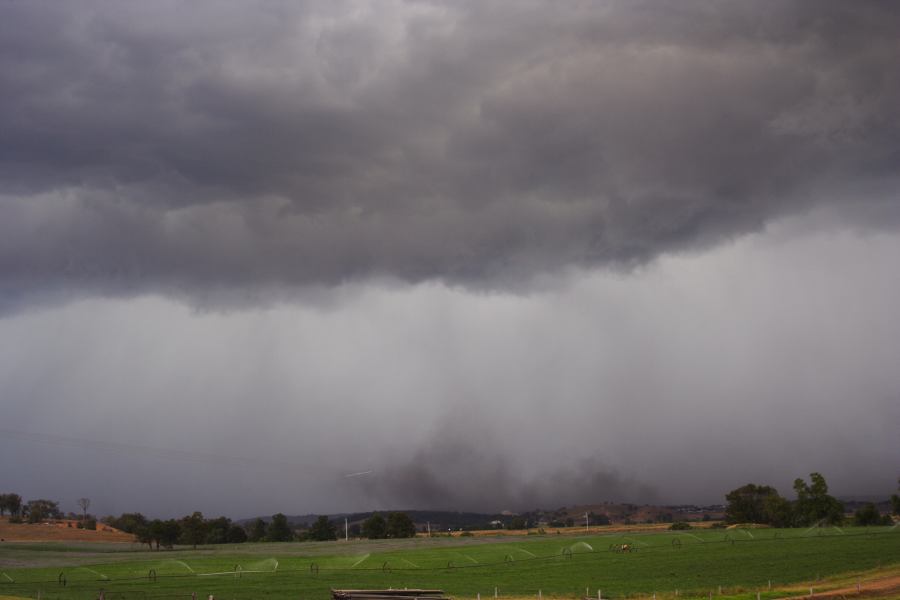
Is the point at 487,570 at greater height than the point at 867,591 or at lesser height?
lesser

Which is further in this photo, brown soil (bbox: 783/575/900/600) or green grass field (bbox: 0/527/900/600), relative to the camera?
green grass field (bbox: 0/527/900/600)

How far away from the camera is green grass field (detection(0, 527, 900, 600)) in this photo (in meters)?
94.6

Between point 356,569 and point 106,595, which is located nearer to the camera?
point 106,595

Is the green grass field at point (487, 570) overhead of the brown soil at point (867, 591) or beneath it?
beneath

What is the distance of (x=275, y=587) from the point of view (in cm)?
10431

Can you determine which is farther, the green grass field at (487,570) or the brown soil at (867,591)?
the green grass field at (487,570)

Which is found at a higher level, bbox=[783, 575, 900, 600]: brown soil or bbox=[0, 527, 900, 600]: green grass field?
bbox=[783, 575, 900, 600]: brown soil

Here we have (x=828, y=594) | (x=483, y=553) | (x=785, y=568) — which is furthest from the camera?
(x=483, y=553)

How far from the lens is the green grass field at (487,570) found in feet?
310

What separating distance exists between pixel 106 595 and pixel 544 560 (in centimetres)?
7794

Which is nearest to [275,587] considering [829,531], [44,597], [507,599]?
[44,597]

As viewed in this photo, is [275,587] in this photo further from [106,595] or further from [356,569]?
[356,569]

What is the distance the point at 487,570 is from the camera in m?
130

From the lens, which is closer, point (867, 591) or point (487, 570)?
point (867, 591)
